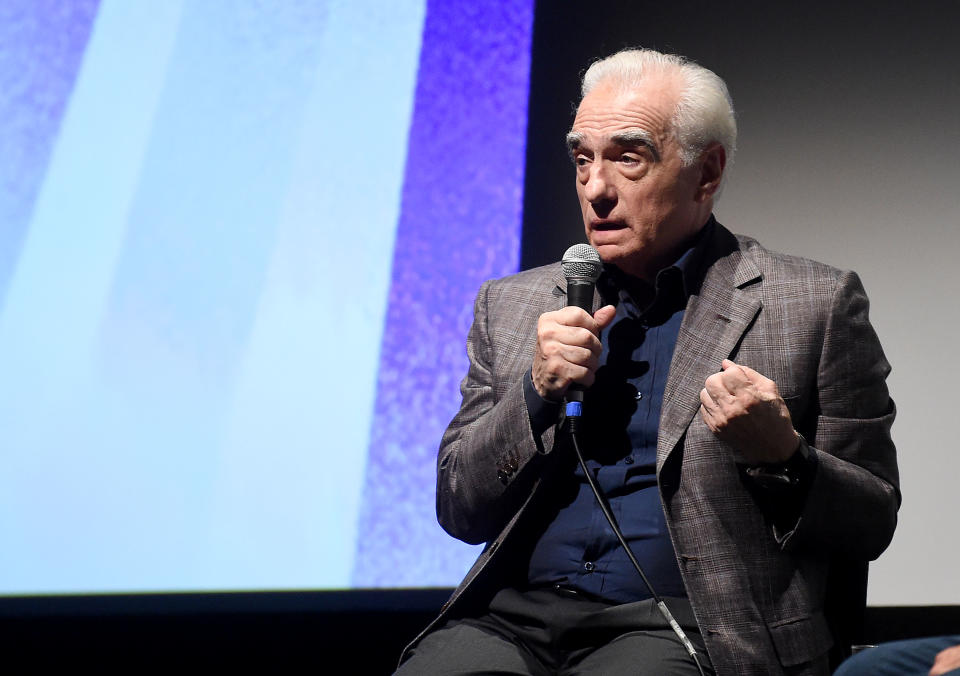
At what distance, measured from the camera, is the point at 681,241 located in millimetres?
1694

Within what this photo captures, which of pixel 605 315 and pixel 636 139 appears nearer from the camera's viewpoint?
pixel 605 315

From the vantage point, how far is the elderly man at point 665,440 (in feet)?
4.41

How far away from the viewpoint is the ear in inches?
67.9

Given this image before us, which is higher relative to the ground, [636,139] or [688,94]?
[688,94]

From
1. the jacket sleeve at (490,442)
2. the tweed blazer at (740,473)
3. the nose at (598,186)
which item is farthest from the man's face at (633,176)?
the jacket sleeve at (490,442)

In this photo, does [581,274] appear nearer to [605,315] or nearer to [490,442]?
[605,315]

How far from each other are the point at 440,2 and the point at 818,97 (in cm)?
122

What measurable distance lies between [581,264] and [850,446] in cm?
54

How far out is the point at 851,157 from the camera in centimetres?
270

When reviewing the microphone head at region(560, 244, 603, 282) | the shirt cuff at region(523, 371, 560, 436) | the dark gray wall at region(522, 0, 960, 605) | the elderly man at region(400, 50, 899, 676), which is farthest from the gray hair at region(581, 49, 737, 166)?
the dark gray wall at region(522, 0, 960, 605)

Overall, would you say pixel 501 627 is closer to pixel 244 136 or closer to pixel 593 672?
pixel 593 672

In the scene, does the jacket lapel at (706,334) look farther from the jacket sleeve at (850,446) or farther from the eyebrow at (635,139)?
the eyebrow at (635,139)

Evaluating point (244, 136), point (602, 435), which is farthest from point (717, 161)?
point (244, 136)

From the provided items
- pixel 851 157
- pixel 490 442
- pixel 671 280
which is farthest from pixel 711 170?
pixel 851 157
